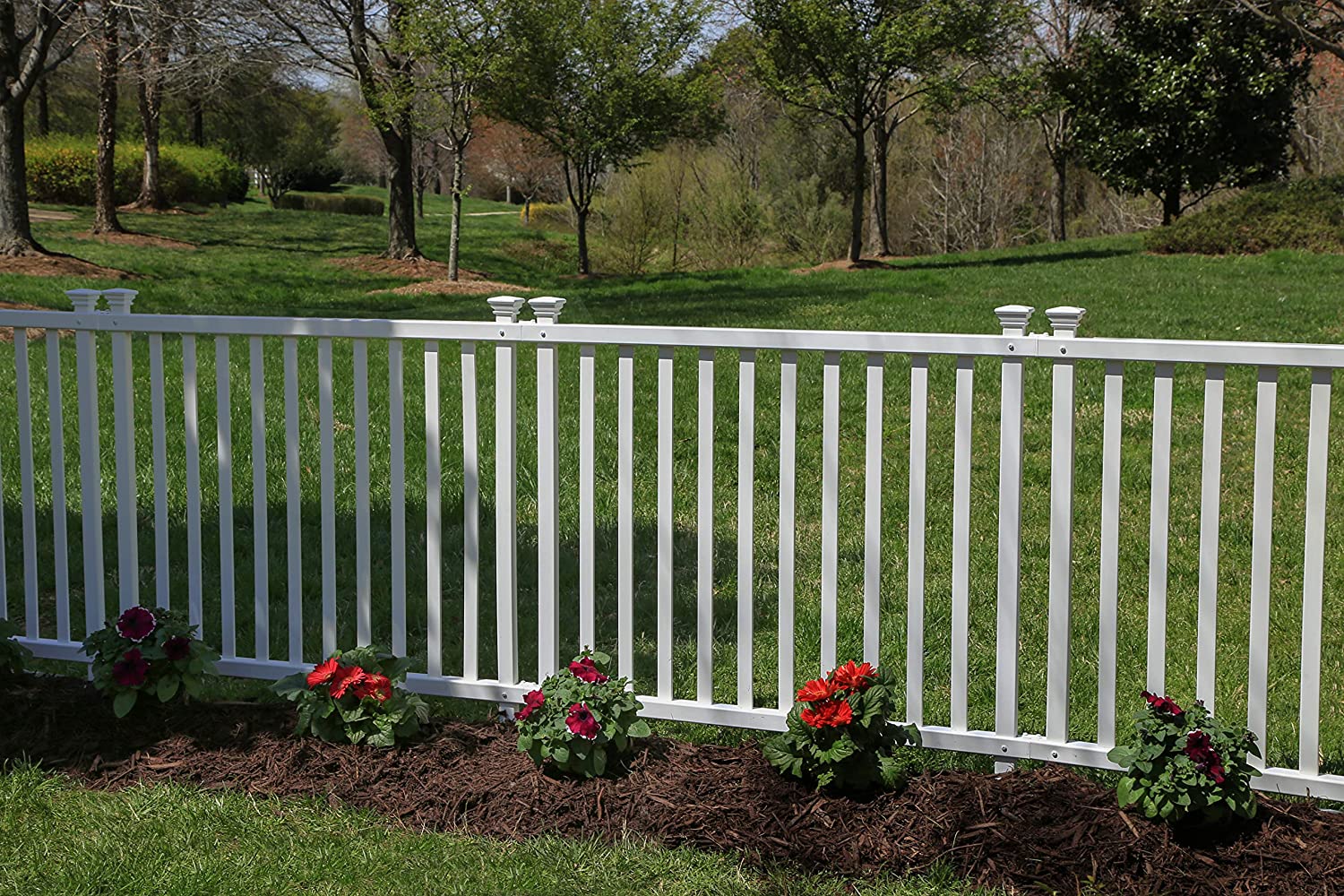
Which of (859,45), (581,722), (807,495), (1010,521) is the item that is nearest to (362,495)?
(581,722)

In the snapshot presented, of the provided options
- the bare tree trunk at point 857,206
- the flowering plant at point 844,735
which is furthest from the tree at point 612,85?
the flowering plant at point 844,735

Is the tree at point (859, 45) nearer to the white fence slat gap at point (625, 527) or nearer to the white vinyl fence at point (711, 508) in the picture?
the white vinyl fence at point (711, 508)

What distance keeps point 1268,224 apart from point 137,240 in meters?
16.3

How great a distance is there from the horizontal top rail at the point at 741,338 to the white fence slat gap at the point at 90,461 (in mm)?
45

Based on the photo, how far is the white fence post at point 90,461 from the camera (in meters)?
4.14

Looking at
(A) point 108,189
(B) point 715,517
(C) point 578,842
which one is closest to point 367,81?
(A) point 108,189

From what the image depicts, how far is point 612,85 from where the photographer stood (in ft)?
64.5

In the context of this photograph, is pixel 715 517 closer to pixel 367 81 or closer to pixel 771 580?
pixel 771 580

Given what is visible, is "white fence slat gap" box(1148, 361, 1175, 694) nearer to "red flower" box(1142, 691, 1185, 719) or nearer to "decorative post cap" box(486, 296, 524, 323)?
"red flower" box(1142, 691, 1185, 719)

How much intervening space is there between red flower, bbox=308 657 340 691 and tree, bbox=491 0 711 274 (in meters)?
15.9

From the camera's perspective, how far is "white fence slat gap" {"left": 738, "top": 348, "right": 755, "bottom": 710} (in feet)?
11.9

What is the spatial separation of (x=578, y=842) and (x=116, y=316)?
7.06 feet

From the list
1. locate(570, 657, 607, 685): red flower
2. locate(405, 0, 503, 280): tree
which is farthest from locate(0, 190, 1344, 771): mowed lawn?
locate(405, 0, 503, 280): tree

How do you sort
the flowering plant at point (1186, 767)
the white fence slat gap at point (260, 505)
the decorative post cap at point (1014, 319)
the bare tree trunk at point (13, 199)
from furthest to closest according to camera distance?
1. the bare tree trunk at point (13, 199)
2. the white fence slat gap at point (260, 505)
3. the decorative post cap at point (1014, 319)
4. the flowering plant at point (1186, 767)
